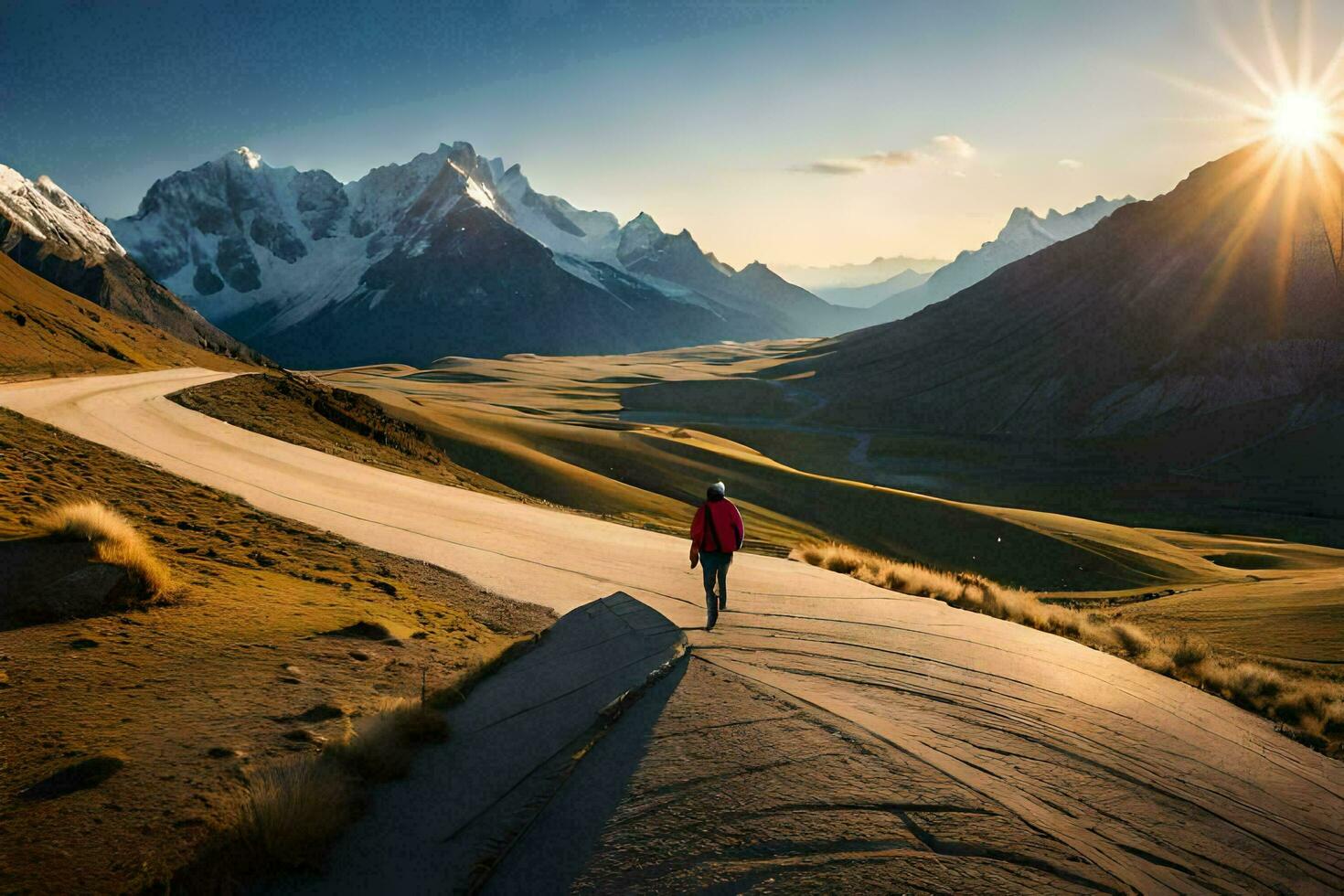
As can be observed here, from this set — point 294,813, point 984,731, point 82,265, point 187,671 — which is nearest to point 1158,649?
point 984,731

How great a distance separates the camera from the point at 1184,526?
75.8m

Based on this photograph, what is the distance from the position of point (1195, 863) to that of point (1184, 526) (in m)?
84.7

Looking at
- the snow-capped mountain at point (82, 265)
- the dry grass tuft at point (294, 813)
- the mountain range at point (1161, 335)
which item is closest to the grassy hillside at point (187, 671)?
the dry grass tuft at point (294, 813)

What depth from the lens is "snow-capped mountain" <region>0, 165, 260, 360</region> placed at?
9631 cm

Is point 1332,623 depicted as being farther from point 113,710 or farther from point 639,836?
point 113,710

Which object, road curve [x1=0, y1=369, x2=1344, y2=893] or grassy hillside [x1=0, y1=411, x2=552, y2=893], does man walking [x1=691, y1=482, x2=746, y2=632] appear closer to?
road curve [x1=0, y1=369, x2=1344, y2=893]

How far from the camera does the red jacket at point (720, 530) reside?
37.8 feet

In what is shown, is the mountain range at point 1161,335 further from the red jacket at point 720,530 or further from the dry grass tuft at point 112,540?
the dry grass tuft at point 112,540

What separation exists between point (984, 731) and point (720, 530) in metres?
4.87

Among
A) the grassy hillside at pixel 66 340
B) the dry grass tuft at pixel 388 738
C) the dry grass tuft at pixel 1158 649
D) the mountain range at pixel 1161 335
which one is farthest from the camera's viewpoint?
the mountain range at pixel 1161 335

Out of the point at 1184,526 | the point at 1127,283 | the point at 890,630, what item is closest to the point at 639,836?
the point at 890,630

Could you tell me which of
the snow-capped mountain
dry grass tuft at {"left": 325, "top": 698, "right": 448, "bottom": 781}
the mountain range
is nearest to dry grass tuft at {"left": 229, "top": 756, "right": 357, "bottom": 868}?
dry grass tuft at {"left": 325, "top": 698, "right": 448, "bottom": 781}

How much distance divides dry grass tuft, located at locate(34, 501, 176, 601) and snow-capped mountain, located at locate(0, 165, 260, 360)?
67536 millimetres

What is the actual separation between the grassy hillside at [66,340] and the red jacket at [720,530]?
3268cm
